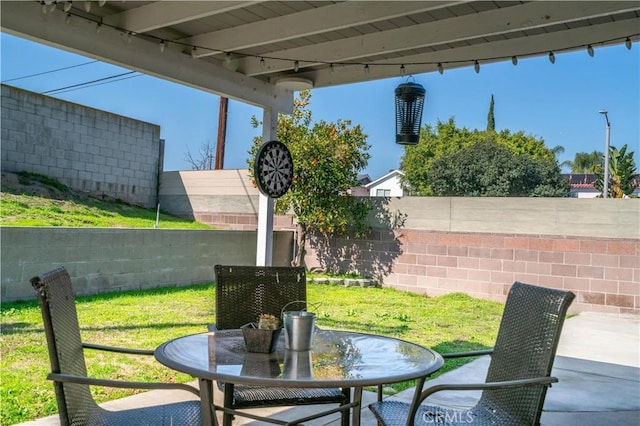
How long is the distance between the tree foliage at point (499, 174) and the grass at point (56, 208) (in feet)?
36.4

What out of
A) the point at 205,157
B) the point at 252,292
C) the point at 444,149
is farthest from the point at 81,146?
the point at 444,149

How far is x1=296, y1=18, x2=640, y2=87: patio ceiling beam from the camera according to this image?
336 centimetres

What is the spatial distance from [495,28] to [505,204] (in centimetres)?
434

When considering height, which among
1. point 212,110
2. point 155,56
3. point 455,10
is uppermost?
point 212,110

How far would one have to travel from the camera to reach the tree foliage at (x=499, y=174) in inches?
665

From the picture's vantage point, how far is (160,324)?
4883mm

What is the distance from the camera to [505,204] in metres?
7.25

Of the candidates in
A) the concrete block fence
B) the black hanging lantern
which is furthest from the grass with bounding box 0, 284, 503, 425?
the black hanging lantern

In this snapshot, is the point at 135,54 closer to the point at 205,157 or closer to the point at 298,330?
the point at 298,330

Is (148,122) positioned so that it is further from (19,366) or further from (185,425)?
(185,425)

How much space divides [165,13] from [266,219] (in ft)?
6.48

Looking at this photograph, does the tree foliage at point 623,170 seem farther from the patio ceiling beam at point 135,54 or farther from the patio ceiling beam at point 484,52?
the patio ceiling beam at point 135,54

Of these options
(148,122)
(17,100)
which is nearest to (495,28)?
(17,100)

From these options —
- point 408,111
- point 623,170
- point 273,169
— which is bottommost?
point 273,169
